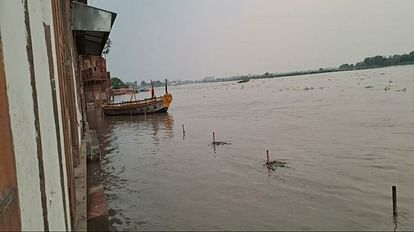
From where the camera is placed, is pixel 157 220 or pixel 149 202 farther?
pixel 149 202

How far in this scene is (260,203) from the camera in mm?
9516

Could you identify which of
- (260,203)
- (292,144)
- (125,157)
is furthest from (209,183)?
(292,144)

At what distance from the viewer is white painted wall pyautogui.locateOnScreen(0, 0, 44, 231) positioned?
150cm

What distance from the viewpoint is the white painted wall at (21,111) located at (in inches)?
59.2

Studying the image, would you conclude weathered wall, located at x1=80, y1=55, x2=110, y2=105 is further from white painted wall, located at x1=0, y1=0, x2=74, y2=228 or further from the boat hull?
white painted wall, located at x1=0, y1=0, x2=74, y2=228

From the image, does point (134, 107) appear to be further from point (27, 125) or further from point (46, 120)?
point (27, 125)

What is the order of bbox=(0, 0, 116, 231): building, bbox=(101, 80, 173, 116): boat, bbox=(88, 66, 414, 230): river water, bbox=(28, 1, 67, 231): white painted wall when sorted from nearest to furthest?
1. bbox=(0, 0, 116, 231): building
2. bbox=(28, 1, 67, 231): white painted wall
3. bbox=(88, 66, 414, 230): river water
4. bbox=(101, 80, 173, 116): boat

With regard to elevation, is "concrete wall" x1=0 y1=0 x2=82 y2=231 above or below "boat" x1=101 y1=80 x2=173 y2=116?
above

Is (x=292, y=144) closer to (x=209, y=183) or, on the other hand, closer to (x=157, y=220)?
(x=209, y=183)

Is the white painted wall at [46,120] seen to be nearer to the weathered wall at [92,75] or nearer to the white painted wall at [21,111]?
the white painted wall at [21,111]

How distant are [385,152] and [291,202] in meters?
7.91

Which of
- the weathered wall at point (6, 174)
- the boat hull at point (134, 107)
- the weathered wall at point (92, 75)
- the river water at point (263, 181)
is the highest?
the weathered wall at point (92, 75)

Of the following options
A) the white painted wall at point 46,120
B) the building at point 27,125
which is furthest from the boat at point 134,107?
the white painted wall at point 46,120

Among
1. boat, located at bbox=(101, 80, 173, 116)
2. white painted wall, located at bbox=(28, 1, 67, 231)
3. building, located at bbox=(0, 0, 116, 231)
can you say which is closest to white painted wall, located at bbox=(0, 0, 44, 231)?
building, located at bbox=(0, 0, 116, 231)
